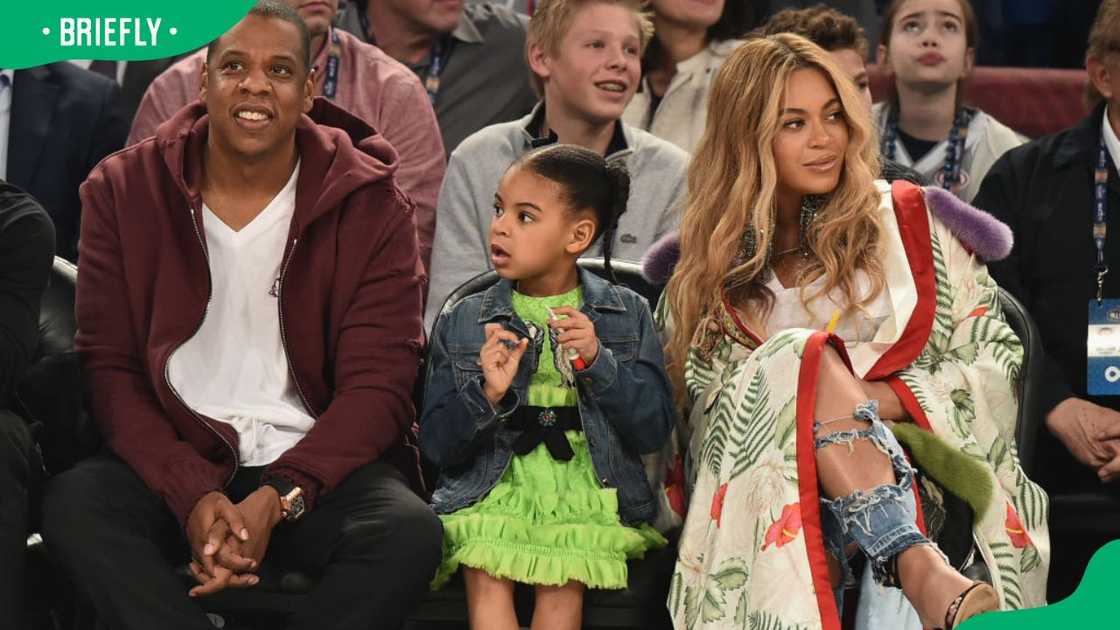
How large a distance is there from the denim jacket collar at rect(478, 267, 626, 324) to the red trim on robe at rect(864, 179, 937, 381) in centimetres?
49

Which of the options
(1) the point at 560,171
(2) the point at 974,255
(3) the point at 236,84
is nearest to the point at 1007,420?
(2) the point at 974,255

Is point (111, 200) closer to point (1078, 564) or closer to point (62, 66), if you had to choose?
point (62, 66)

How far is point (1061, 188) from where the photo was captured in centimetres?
396

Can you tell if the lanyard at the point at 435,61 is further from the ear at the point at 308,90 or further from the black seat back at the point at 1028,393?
the black seat back at the point at 1028,393

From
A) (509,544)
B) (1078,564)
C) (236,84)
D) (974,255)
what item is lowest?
(1078,564)

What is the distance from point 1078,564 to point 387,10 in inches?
94.9

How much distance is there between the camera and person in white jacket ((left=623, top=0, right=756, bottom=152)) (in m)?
4.77

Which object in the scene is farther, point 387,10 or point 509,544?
point 387,10

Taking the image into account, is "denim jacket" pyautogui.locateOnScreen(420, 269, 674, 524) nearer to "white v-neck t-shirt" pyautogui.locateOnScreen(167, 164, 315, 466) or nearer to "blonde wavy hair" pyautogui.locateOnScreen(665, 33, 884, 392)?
"blonde wavy hair" pyautogui.locateOnScreen(665, 33, 884, 392)

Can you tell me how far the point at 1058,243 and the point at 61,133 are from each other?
2453 mm

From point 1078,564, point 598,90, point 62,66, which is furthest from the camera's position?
point 62,66

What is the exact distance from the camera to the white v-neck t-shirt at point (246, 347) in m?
3.30

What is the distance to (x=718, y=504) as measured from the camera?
3088 mm

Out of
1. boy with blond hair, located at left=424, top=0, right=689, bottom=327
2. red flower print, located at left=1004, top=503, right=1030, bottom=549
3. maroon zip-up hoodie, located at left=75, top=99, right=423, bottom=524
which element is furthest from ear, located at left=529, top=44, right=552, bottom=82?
red flower print, located at left=1004, top=503, right=1030, bottom=549
